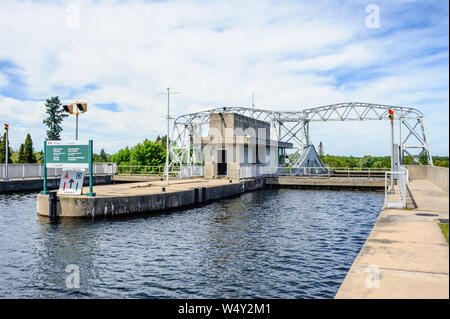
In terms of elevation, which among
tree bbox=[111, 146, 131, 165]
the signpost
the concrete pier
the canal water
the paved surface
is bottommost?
the canal water

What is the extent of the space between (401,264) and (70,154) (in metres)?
19.2

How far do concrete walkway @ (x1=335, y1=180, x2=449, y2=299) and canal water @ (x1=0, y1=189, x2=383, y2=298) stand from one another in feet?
5.90

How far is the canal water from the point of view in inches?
399

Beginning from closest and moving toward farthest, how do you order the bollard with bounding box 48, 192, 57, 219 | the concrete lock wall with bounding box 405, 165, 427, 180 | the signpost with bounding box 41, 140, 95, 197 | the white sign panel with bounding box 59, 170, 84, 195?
the bollard with bounding box 48, 192, 57, 219
the signpost with bounding box 41, 140, 95, 197
the white sign panel with bounding box 59, 170, 84, 195
the concrete lock wall with bounding box 405, 165, 427, 180

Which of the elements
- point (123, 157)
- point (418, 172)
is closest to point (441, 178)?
point (418, 172)

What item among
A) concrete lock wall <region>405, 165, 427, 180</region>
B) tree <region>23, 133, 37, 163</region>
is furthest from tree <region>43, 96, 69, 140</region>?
concrete lock wall <region>405, 165, 427, 180</region>

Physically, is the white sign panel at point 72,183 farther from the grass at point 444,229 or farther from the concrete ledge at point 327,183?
the concrete ledge at point 327,183

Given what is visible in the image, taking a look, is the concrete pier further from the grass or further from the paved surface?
the grass

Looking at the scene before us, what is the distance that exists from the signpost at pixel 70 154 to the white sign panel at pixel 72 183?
34 cm

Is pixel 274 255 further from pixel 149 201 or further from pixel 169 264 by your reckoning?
pixel 149 201
